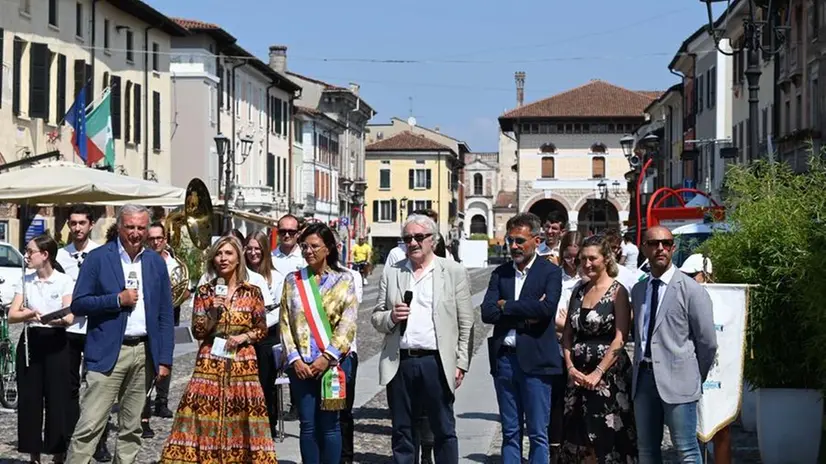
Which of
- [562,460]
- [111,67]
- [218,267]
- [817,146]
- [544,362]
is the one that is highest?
[111,67]

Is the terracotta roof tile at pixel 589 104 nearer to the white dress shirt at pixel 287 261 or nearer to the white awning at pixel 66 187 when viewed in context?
the white awning at pixel 66 187

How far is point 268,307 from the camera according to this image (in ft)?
33.1

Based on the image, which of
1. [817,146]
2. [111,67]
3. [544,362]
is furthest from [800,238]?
[111,67]

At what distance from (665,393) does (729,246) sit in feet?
9.08

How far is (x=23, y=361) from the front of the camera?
375 inches

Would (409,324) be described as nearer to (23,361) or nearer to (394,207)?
(23,361)

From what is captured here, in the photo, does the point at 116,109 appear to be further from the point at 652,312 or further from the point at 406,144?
the point at 406,144

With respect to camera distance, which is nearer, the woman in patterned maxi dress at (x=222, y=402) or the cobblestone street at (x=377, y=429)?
the woman in patterned maxi dress at (x=222, y=402)

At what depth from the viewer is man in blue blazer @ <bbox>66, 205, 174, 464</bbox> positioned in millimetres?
8359

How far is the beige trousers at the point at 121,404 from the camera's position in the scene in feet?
27.4

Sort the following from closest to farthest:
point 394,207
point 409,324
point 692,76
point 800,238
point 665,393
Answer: point 665,393 → point 409,324 → point 800,238 → point 692,76 → point 394,207

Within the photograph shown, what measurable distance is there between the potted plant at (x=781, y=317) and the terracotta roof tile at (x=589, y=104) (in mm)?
92678

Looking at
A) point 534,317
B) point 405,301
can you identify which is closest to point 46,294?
point 405,301

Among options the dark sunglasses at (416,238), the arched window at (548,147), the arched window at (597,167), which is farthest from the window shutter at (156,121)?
the arched window at (597,167)
